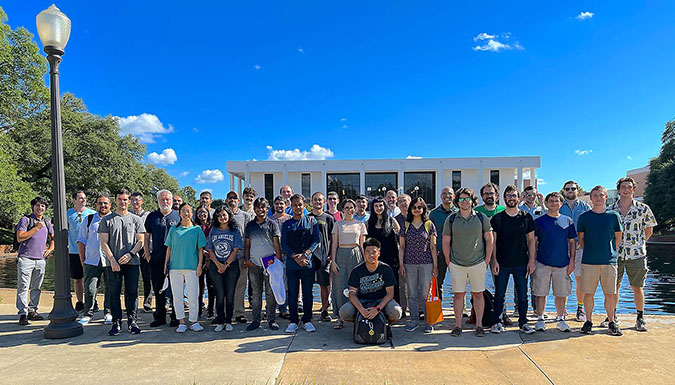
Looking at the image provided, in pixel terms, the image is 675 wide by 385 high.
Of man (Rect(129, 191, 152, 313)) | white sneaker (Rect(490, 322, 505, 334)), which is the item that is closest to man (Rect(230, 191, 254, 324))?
man (Rect(129, 191, 152, 313))

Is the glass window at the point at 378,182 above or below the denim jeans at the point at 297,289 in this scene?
above

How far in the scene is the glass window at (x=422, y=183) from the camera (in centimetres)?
5394

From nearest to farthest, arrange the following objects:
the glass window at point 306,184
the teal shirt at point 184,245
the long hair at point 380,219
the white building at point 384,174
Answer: the teal shirt at point 184,245 → the long hair at point 380,219 → the white building at point 384,174 → the glass window at point 306,184

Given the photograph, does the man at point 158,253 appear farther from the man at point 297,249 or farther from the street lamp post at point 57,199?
the man at point 297,249

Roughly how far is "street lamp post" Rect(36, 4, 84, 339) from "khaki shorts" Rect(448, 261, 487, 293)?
5.11m

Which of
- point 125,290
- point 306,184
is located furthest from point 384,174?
point 125,290

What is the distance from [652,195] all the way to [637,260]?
114 feet

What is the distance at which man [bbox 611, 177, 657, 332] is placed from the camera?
16.1 ft

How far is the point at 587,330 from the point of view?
474 cm

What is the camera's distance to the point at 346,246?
515cm

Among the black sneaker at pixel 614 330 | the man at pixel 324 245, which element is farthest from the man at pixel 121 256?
the black sneaker at pixel 614 330

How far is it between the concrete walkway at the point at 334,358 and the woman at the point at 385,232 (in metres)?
0.96

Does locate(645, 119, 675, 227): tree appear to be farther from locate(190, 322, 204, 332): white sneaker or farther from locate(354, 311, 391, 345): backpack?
locate(190, 322, 204, 332): white sneaker

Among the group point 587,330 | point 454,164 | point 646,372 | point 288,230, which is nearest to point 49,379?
point 288,230
